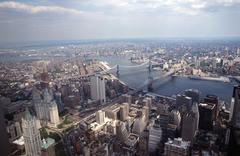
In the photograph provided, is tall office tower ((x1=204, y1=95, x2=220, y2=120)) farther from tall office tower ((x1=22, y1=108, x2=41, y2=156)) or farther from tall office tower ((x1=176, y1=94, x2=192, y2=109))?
tall office tower ((x1=22, y1=108, x2=41, y2=156))

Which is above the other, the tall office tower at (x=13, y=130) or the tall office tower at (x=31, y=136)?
the tall office tower at (x=13, y=130)

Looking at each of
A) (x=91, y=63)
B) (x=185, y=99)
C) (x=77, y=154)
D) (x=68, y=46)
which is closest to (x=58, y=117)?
(x=77, y=154)

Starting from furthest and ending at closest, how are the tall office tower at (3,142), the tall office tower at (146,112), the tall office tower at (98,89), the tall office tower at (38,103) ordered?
the tall office tower at (98,89)
the tall office tower at (146,112)
the tall office tower at (38,103)
the tall office tower at (3,142)

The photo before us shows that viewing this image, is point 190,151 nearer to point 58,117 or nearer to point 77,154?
point 77,154

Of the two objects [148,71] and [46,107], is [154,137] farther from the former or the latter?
[148,71]

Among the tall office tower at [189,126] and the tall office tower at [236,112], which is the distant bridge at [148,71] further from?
the tall office tower at [236,112]

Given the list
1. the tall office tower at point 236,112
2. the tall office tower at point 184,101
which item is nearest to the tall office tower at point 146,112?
the tall office tower at point 184,101

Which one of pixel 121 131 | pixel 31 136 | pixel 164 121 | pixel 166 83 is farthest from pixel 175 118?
pixel 31 136

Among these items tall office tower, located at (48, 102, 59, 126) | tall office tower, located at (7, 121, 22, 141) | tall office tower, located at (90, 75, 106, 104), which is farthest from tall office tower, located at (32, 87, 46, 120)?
tall office tower, located at (90, 75, 106, 104)
